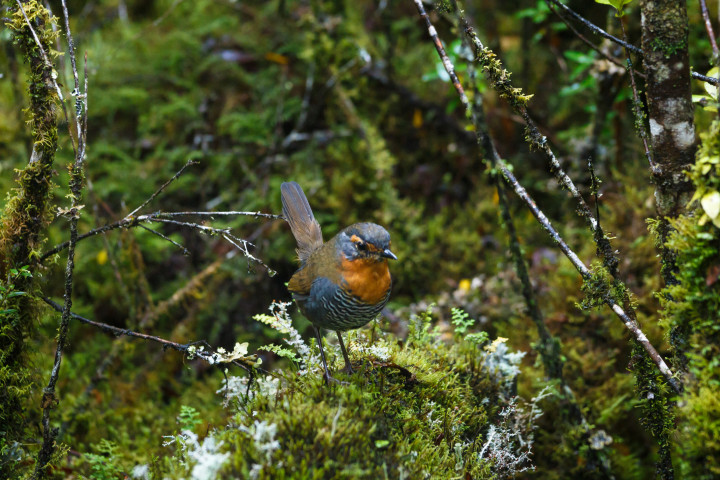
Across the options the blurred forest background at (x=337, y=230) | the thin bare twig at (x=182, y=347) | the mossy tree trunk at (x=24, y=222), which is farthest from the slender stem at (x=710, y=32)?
the mossy tree trunk at (x=24, y=222)

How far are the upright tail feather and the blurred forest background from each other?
0.69 meters

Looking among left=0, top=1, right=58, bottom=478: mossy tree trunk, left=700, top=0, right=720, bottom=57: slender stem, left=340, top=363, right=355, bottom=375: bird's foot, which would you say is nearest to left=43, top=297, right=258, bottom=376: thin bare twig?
left=0, top=1, right=58, bottom=478: mossy tree trunk

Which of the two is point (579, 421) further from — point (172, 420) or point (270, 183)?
point (270, 183)

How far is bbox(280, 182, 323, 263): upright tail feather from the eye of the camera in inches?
155

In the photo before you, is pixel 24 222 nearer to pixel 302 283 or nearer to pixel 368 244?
pixel 302 283

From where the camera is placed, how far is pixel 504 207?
84.8 inches

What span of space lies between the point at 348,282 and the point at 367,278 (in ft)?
0.37

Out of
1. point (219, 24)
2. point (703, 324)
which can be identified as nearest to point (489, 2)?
point (219, 24)

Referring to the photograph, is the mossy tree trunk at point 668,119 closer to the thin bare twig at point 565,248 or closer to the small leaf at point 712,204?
the thin bare twig at point 565,248

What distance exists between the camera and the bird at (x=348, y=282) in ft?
9.91

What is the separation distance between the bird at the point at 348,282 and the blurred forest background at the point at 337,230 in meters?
0.25

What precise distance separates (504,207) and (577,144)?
156 inches

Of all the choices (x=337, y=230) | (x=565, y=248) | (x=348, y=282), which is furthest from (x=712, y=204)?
(x=337, y=230)

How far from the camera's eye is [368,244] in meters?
3.09
